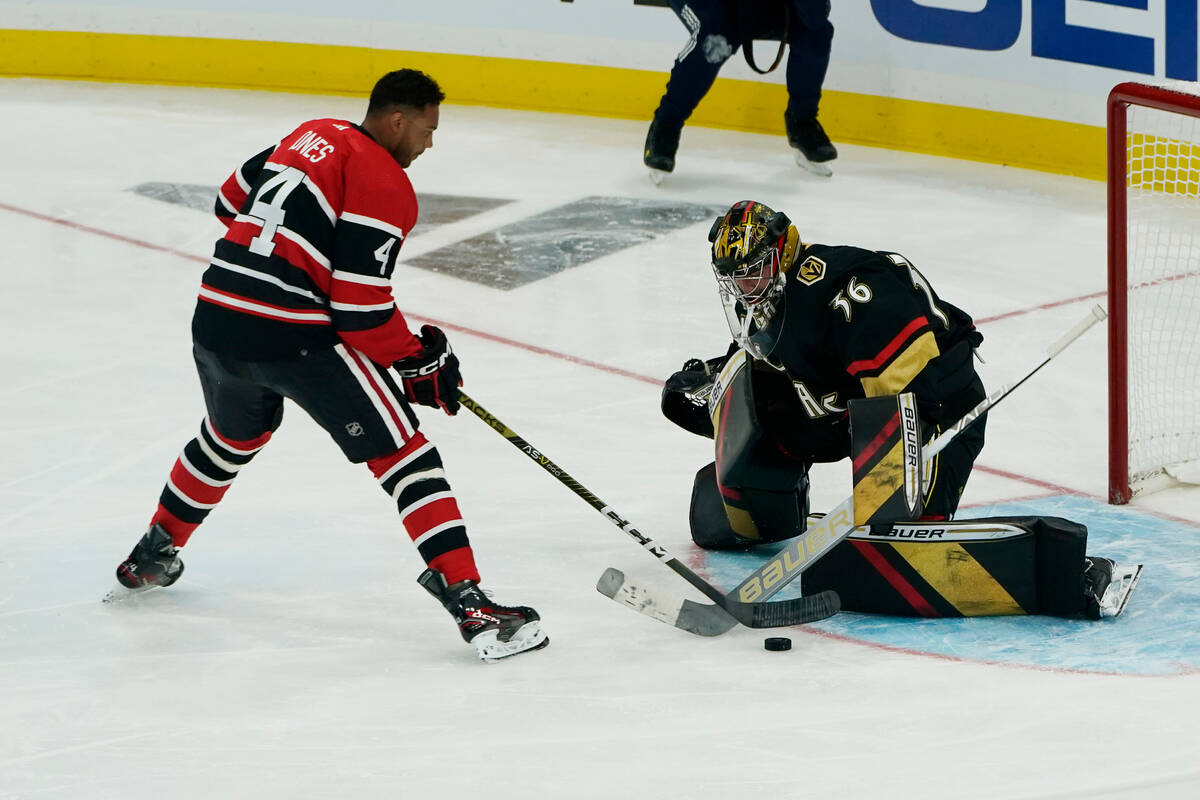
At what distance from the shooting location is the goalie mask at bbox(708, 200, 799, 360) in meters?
2.94

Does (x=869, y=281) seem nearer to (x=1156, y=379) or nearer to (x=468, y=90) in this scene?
(x=1156, y=379)

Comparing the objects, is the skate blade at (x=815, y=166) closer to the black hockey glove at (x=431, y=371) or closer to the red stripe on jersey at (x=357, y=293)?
the black hockey glove at (x=431, y=371)

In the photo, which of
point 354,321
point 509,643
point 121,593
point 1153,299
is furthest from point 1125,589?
point 121,593

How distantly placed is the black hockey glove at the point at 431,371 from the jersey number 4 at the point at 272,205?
0.29 meters

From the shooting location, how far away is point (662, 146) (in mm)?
6375

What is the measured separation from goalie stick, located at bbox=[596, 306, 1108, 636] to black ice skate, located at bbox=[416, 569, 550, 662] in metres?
0.19

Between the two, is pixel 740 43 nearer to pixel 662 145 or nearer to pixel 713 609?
pixel 662 145

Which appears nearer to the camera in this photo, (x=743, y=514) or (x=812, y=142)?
(x=743, y=514)

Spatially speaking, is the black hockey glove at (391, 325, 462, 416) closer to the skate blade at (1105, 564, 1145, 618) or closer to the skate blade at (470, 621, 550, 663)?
the skate blade at (470, 621, 550, 663)

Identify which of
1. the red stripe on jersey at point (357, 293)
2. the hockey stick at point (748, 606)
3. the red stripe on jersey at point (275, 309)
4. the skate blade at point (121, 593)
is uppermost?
the red stripe on jersey at point (357, 293)

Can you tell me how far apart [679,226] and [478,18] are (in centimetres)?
208

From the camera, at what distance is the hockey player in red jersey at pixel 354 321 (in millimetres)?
2756

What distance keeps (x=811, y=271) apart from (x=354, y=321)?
2.67 feet

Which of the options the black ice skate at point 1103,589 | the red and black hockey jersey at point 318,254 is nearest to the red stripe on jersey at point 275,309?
the red and black hockey jersey at point 318,254
